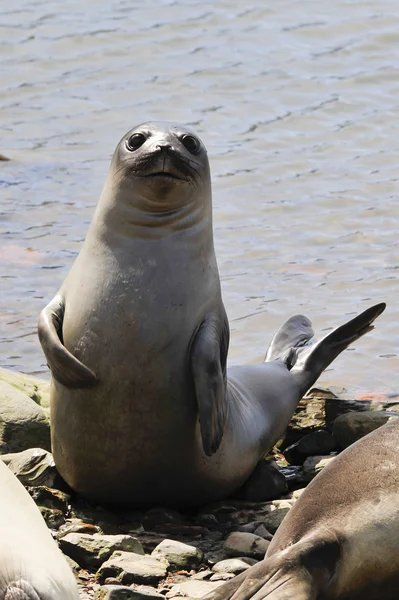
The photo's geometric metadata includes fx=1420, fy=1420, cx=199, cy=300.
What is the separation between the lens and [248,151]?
12.6 meters

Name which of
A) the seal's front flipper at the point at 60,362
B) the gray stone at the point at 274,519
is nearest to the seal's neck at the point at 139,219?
the seal's front flipper at the point at 60,362

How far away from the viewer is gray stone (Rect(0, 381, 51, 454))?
19.3 ft

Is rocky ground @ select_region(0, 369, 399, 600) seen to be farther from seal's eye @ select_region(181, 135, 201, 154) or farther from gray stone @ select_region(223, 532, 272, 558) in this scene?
seal's eye @ select_region(181, 135, 201, 154)

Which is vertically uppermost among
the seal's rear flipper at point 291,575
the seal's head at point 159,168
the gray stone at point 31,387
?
the seal's head at point 159,168

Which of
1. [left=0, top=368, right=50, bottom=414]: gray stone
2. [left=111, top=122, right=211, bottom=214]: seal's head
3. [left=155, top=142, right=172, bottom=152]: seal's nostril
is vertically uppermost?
[left=155, top=142, right=172, bottom=152]: seal's nostril

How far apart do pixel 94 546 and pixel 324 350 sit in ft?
7.50

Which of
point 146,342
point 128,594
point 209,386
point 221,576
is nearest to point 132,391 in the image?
point 146,342

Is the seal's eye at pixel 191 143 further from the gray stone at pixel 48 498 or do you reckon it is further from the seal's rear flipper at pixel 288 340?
the seal's rear flipper at pixel 288 340

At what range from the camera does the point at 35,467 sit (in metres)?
5.64

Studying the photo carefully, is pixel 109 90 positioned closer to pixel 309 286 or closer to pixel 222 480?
pixel 309 286

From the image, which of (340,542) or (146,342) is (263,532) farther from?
(340,542)

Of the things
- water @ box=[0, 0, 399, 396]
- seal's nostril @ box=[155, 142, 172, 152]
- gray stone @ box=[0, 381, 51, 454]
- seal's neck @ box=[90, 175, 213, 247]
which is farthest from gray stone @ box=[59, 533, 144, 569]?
water @ box=[0, 0, 399, 396]

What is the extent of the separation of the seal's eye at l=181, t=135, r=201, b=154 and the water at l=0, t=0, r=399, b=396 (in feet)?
8.56

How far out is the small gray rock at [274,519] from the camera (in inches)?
210
